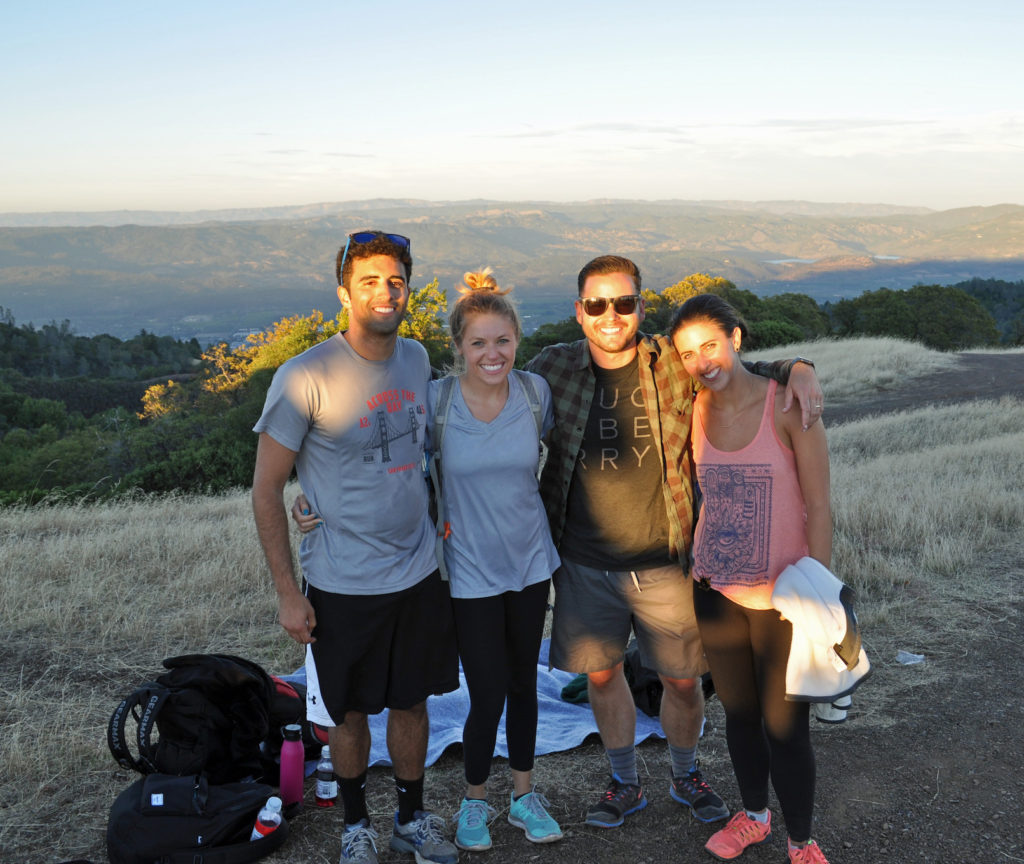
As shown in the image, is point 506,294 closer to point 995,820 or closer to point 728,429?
point 728,429

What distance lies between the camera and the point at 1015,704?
401 centimetres

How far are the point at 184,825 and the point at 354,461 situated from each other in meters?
1.41

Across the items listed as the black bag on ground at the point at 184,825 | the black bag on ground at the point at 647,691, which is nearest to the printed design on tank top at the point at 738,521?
the black bag on ground at the point at 647,691

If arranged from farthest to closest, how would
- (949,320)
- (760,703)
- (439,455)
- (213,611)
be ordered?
(949,320), (213,611), (439,455), (760,703)

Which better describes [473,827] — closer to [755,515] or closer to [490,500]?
[490,500]

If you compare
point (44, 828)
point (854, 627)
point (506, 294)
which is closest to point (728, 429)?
point (854, 627)

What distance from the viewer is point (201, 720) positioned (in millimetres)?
3238

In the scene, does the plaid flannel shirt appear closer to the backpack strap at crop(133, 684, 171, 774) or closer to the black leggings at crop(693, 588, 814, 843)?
the black leggings at crop(693, 588, 814, 843)

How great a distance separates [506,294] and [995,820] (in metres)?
2.61

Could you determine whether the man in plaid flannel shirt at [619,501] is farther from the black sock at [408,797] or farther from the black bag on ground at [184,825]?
the black bag on ground at [184,825]

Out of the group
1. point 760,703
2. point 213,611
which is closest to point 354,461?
point 760,703

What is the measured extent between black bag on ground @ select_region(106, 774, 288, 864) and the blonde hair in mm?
1753

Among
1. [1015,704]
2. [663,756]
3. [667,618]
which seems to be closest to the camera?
[667,618]

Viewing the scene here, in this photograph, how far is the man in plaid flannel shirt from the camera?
2.88m
